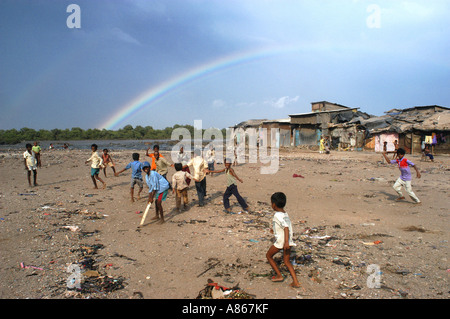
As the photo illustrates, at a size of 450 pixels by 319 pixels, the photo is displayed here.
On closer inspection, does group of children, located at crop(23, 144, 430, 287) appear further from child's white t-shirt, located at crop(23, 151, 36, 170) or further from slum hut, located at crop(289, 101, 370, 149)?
slum hut, located at crop(289, 101, 370, 149)

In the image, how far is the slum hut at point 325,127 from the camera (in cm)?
2794

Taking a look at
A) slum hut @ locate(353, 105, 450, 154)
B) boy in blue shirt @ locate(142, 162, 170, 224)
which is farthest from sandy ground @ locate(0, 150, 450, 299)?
slum hut @ locate(353, 105, 450, 154)

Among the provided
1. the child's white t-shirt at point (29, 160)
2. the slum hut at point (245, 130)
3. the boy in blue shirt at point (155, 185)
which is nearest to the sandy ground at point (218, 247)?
the boy in blue shirt at point (155, 185)

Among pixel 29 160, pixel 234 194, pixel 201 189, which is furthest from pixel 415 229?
pixel 29 160

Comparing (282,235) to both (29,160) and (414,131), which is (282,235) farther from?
(414,131)

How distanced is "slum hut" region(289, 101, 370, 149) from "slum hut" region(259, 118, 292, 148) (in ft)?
3.78

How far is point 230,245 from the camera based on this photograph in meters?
5.10

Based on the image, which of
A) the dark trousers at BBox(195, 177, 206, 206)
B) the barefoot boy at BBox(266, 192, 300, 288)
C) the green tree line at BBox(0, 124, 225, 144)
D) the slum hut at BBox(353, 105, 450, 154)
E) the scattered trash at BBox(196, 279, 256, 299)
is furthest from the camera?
the green tree line at BBox(0, 124, 225, 144)

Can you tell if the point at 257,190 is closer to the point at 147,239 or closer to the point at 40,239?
the point at 147,239

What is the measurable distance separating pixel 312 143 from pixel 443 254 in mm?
27896

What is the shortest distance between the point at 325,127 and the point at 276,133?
7027 mm

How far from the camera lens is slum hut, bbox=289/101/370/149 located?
27.9m

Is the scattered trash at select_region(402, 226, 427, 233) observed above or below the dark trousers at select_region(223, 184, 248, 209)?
below
